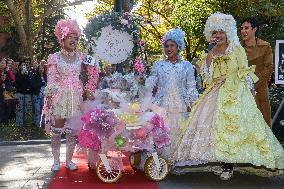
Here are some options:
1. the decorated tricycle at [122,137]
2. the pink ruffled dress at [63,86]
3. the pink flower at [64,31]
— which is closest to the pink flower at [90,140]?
the decorated tricycle at [122,137]

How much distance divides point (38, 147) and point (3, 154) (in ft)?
3.26

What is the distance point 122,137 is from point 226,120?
1070mm

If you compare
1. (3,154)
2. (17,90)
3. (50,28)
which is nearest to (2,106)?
(17,90)

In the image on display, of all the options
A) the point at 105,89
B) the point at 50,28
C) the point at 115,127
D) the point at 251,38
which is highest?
the point at 50,28

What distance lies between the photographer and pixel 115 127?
18.1ft

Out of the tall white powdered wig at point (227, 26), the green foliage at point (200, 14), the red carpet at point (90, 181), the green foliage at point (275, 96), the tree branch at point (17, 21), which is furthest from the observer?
the tree branch at point (17, 21)

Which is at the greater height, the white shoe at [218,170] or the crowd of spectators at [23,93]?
the crowd of spectators at [23,93]

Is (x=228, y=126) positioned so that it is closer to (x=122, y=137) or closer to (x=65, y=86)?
(x=122, y=137)

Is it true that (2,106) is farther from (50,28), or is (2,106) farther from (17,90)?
(50,28)

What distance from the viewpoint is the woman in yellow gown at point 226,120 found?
17.8 ft

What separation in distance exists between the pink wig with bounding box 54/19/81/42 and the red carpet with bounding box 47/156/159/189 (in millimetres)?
1523

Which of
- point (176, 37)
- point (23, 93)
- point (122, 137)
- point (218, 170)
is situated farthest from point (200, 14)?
point (122, 137)

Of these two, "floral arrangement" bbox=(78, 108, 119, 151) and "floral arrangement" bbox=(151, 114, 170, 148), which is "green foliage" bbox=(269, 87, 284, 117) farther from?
"floral arrangement" bbox=(78, 108, 119, 151)

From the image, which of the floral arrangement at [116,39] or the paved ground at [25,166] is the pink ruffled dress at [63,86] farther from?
the paved ground at [25,166]
